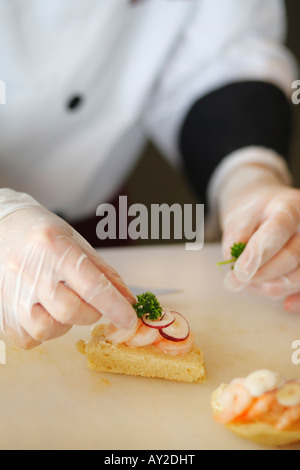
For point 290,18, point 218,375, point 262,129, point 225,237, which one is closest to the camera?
point 218,375

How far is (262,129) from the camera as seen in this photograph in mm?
1217

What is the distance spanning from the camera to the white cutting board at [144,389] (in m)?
0.65

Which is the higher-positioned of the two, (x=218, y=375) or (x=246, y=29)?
(x=246, y=29)

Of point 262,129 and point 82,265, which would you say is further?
point 262,129

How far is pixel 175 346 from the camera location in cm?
76

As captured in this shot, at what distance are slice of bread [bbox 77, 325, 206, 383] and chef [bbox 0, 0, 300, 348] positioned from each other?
0.68 ft

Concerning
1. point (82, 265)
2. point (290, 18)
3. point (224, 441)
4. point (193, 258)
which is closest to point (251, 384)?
point (224, 441)

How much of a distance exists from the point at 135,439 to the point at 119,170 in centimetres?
82

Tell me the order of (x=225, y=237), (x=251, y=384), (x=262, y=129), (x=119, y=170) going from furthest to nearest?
(x=119, y=170)
(x=262, y=129)
(x=225, y=237)
(x=251, y=384)

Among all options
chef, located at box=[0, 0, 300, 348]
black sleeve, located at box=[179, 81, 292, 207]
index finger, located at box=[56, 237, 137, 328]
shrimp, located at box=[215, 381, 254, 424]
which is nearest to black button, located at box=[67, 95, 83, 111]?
chef, located at box=[0, 0, 300, 348]

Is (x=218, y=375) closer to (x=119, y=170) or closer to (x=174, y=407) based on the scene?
(x=174, y=407)

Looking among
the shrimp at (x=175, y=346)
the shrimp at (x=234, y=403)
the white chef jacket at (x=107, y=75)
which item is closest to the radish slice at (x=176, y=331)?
the shrimp at (x=175, y=346)

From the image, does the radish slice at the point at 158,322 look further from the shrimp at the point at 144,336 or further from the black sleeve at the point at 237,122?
the black sleeve at the point at 237,122

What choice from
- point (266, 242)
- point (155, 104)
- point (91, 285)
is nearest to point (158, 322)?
point (91, 285)
